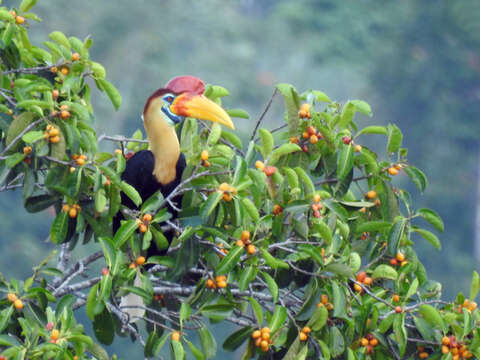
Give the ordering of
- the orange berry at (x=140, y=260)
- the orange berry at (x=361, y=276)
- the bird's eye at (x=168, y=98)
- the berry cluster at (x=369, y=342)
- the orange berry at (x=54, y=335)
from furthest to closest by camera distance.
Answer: the bird's eye at (x=168, y=98) < the orange berry at (x=361, y=276) < the berry cluster at (x=369, y=342) < the orange berry at (x=140, y=260) < the orange berry at (x=54, y=335)

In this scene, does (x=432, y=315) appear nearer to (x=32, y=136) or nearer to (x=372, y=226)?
(x=372, y=226)

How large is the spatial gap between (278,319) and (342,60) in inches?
595

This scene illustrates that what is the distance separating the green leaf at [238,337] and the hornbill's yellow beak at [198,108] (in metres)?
0.58

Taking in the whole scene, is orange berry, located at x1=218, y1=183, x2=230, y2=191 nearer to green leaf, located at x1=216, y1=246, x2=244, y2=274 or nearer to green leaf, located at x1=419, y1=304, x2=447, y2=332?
green leaf, located at x1=216, y1=246, x2=244, y2=274

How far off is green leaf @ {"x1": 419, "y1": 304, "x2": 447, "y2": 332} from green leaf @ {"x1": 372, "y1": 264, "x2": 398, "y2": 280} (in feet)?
0.43

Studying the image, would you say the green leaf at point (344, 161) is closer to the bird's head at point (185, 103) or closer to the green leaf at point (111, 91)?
the bird's head at point (185, 103)

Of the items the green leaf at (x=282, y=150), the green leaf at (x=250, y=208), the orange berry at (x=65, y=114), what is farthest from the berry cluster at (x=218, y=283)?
the orange berry at (x=65, y=114)

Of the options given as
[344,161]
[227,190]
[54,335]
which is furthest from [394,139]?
[54,335]

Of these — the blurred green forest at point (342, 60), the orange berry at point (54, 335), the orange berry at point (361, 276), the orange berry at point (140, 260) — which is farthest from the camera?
the blurred green forest at point (342, 60)

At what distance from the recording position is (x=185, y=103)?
8.59 ft

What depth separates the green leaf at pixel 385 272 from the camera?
243 cm

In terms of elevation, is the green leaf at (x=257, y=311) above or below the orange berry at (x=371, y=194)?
below

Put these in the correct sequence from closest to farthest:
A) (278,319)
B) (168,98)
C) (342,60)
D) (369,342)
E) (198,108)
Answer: (278,319) → (369,342) → (198,108) → (168,98) → (342,60)

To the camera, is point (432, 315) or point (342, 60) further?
point (342, 60)
